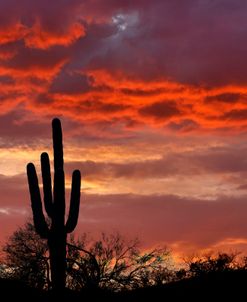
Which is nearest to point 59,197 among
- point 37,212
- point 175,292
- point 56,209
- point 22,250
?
point 56,209

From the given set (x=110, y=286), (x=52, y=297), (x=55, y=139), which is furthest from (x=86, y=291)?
(x=110, y=286)

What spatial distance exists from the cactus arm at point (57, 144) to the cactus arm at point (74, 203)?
50 centimetres

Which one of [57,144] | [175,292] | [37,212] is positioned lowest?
[175,292]

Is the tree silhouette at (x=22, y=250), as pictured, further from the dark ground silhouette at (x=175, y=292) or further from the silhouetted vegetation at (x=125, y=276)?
the dark ground silhouette at (x=175, y=292)

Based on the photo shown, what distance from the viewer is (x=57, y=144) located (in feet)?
41.4

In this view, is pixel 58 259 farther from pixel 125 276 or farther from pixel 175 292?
pixel 125 276

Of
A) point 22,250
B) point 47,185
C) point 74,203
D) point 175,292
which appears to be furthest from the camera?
point 22,250

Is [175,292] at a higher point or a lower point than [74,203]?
lower

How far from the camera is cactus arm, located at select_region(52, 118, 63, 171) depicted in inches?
497

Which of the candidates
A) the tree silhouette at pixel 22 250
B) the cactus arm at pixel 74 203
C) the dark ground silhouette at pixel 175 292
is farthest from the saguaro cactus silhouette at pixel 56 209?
the tree silhouette at pixel 22 250

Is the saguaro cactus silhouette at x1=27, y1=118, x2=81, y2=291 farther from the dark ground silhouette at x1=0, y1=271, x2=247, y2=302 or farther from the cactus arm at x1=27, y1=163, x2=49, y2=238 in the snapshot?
the dark ground silhouette at x1=0, y1=271, x2=247, y2=302

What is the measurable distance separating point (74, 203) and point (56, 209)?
448 mm

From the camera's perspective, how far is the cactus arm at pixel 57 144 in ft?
41.4

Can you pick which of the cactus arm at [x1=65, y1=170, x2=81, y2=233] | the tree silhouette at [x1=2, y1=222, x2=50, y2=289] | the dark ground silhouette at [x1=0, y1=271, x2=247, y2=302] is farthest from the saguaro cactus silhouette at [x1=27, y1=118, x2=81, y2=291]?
the tree silhouette at [x1=2, y1=222, x2=50, y2=289]
